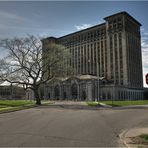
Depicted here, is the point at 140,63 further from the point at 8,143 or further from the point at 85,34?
the point at 8,143

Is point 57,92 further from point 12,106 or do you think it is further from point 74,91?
point 12,106

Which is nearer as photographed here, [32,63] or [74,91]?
[32,63]

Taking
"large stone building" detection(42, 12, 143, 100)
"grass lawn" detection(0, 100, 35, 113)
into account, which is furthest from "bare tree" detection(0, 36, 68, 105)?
"large stone building" detection(42, 12, 143, 100)

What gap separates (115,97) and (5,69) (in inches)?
3063

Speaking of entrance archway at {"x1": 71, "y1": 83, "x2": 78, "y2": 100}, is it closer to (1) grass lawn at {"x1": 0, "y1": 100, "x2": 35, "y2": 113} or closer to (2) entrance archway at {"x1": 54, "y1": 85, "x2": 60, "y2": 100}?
(2) entrance archway at {"x1": 54, "y1": 85, "x2": 60, "y2": 100}

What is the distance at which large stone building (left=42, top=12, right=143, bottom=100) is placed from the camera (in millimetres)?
117375

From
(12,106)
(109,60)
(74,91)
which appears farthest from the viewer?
(109,60)

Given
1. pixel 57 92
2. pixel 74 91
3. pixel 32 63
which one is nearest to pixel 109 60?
pixel 74 91

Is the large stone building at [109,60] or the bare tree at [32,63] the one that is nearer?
the bare tree at [32,63]

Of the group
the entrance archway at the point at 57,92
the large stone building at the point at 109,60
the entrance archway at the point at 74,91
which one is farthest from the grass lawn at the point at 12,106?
the entrance archway at the point at 57,92

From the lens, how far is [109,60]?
144 m

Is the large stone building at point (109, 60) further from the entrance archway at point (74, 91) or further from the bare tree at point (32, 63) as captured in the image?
the bare tree at point (32, 63)

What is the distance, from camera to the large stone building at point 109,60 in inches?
4621

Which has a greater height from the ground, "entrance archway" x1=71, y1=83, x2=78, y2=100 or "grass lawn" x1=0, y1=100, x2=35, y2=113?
"entrance archway" x1=71, y1=83, x2=78, y2=100
